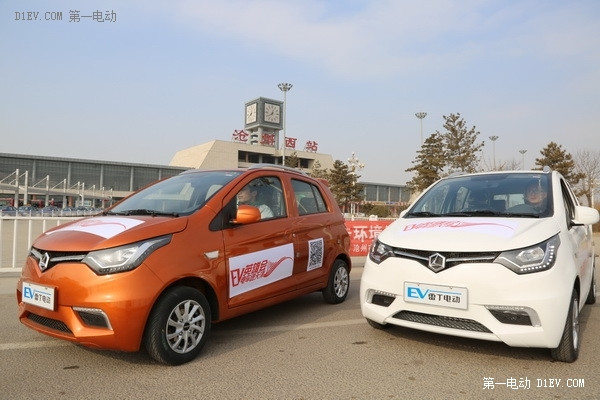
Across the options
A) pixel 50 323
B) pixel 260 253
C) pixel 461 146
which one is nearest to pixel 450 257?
pixel 260 253

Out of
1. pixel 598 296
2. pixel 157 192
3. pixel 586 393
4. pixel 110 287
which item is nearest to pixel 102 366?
pixel 110 287

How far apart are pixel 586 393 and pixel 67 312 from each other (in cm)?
368

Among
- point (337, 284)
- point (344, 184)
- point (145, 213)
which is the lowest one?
point (337, 284)

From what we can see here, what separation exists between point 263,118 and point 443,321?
260ft

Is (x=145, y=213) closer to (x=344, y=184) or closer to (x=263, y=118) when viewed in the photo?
(x=344, y=184)

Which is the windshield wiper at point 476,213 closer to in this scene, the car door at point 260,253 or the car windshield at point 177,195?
the car door at point 260,253

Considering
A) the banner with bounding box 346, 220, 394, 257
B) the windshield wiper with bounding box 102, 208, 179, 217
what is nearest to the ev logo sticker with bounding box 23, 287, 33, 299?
the windshield wiper with bounding box 102, 208, 179, 217

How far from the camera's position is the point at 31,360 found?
3.43m

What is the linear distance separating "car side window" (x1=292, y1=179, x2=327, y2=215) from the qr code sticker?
0.37 meters

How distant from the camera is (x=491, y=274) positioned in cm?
322

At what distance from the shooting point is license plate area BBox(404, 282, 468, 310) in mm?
3275

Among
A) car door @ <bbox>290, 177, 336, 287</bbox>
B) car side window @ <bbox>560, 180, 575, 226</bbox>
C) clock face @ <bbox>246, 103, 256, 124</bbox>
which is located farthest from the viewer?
clock face @ <bbox>246, 103, 256, 124</bbox>

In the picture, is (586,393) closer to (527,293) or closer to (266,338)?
(527,293)

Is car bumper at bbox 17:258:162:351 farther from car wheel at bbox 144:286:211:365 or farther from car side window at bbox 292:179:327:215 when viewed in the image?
car side window at bbox 292:179:327:215
